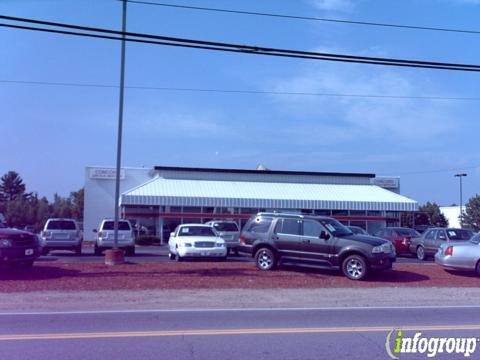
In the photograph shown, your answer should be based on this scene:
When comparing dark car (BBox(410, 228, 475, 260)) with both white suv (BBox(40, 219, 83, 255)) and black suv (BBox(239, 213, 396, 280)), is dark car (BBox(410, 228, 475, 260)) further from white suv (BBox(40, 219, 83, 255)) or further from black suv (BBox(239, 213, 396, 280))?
white suv (BBox(40, 219, 83, 255))

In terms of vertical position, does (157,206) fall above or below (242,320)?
above

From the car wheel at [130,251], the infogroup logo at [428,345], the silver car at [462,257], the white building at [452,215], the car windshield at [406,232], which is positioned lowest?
the infogroup logo at [428,345]

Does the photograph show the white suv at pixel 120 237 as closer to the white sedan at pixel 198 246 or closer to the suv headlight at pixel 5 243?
the white sedan at pixel 198 246

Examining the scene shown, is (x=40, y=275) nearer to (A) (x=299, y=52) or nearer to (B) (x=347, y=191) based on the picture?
(A) (x=299, y=52)

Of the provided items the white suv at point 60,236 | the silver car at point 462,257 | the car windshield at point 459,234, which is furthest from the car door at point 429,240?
the white suv at point 60,236

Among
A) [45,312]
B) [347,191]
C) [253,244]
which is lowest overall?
[45,312]

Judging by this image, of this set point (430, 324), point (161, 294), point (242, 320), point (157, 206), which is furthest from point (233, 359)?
point (157, 206)

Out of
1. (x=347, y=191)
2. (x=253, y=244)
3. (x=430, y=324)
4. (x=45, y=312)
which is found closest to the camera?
(x=430, y=324)

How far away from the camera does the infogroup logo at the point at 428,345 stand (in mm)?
8039

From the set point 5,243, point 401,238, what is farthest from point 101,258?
point 401,238

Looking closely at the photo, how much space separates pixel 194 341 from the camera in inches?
342

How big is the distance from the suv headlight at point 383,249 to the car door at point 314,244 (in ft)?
4.40

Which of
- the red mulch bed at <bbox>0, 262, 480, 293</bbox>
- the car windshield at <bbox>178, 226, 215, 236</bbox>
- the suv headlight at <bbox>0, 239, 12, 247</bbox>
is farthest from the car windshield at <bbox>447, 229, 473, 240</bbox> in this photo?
the suv headlight at <bbox>0, 239, 12, 247</bbox>

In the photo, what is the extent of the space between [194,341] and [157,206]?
120 ft
